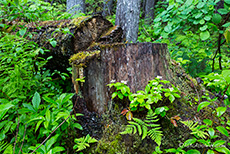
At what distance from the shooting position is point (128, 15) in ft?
10.9

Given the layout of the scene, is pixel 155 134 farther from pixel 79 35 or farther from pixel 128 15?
pixel 128 15

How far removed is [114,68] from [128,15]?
2200 millimetres

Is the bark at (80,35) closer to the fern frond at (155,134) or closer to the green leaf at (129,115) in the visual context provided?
the green leaf at (129,115)

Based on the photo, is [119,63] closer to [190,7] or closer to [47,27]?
[190,7]

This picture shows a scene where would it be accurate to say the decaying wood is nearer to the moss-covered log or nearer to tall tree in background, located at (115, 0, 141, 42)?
the moss-covered log

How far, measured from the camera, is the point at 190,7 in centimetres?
214

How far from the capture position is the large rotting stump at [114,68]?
5.66 ft

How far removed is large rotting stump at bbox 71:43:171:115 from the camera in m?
1.73

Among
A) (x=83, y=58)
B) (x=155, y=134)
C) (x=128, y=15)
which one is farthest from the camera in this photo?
(x=128, y=15)

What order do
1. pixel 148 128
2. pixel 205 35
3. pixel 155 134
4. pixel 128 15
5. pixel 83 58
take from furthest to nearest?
pixel 128 15, pixel 205 35, pixel 83 58, pixel 148 128, pixel 155 134

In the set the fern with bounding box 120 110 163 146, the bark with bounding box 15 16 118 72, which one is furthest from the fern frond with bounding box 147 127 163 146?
the bark with bounding box 15 16 118 72

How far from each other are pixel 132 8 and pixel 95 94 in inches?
105

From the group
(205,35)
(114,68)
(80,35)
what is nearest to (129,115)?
(114,68)

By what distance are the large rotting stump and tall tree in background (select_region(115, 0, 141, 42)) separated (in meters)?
1.85
